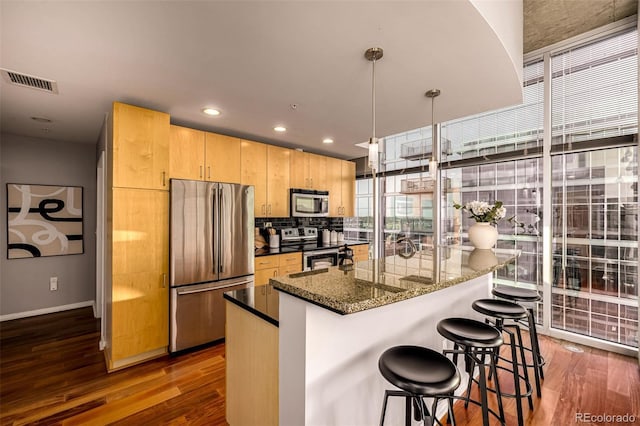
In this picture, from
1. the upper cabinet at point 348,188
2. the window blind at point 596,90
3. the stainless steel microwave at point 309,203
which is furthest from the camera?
the upper cabinet at point 348,188

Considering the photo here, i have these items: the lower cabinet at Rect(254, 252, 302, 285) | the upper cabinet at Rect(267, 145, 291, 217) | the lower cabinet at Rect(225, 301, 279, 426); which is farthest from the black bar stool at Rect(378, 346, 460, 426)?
the upper cabinet at Rect(267, 145, 291, 217)

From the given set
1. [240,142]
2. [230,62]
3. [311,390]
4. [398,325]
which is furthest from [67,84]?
[398,325]

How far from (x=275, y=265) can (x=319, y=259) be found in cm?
72

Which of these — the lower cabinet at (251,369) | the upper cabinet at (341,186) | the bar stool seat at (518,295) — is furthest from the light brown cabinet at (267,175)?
the bar stool seat at (518,295)

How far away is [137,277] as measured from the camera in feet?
8.61

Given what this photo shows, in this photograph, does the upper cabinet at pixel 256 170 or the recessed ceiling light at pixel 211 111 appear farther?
the upper cabinet at pixel 256 170

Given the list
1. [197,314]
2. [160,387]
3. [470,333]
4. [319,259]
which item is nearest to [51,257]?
[197,314]

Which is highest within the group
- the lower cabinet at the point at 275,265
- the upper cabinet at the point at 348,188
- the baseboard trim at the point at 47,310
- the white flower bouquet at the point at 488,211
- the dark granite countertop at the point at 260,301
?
the upper cabinet at the point at 348,188

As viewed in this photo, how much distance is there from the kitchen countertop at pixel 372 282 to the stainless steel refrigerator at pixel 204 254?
1.84m

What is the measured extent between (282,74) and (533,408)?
302cm

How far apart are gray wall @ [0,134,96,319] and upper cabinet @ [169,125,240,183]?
2.14m

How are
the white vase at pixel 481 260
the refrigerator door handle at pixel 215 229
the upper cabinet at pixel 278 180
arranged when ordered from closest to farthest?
the white vase at pixel 481 260 → the refrigerator door handle at pixel 215 229 → the upper cabinet at pixel 278 180

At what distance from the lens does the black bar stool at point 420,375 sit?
1065mm

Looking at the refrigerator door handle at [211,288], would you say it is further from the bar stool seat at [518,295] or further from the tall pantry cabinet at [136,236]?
the bar stool seat at [518,295]
